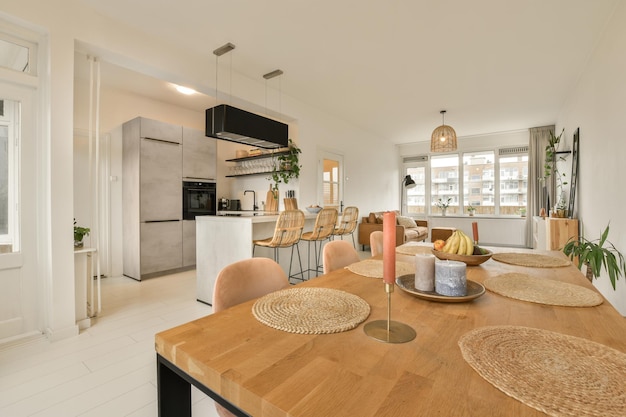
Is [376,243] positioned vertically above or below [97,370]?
above

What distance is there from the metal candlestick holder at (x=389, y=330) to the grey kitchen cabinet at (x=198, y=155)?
479 centimetres

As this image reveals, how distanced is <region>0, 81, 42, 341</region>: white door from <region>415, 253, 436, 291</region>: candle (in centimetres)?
307

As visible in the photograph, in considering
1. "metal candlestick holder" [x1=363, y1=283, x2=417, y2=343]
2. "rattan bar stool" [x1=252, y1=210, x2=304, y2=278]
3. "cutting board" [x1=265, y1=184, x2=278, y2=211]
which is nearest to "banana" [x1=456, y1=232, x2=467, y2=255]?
"metal candlestick holder" [x1=363, y1=283, x2=417, y2=343]

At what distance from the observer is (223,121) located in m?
3.10

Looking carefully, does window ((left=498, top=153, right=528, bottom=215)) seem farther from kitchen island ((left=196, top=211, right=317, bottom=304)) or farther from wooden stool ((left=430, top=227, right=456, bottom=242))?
kitchen island ((left=196, top=211, right=317, bottom=304))

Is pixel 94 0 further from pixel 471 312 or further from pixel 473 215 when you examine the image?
pixel 473 215

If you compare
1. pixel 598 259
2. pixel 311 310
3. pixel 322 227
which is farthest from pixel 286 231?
pixel 598 259

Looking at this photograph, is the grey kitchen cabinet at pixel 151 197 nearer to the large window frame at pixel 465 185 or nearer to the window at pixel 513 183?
the large window frame at pixel 465 185

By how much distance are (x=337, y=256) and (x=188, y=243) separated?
12.7 feet

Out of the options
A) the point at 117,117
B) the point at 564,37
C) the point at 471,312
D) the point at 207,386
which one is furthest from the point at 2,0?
the point at 564,37

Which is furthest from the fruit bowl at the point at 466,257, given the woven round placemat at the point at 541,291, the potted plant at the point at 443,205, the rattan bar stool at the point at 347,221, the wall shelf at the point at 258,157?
the potted plant at the point at 443,205

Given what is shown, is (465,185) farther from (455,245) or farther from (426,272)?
(426,272)

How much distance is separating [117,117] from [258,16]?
312 centimetres

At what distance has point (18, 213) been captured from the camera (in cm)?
239
